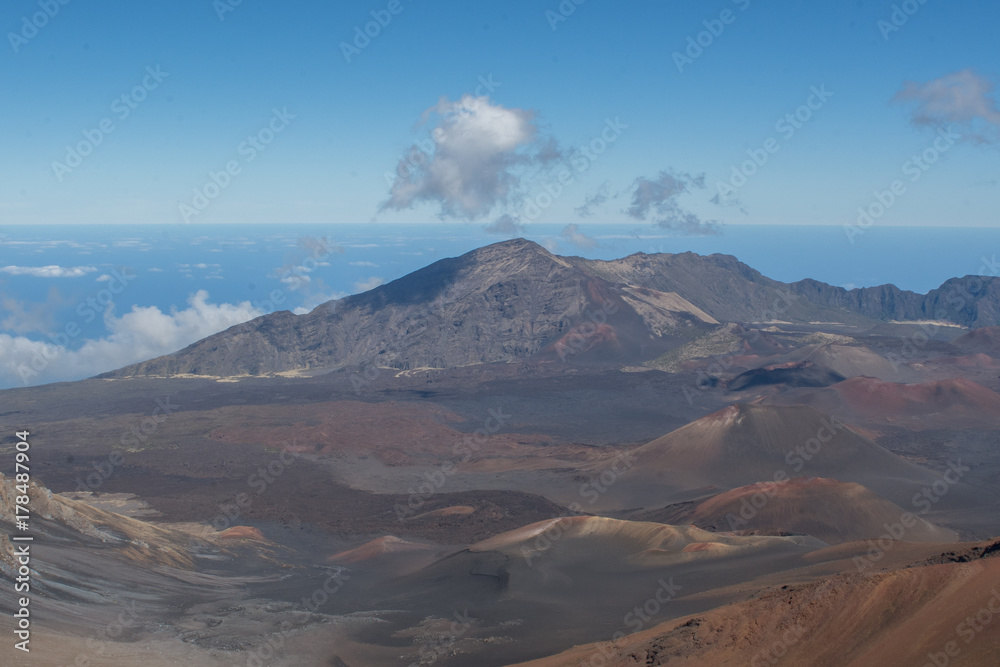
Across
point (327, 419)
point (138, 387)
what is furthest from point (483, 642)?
point (138, 387)

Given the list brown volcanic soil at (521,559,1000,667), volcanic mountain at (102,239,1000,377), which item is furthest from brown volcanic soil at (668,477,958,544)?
volcanic mountain at (102,239,1000,377)

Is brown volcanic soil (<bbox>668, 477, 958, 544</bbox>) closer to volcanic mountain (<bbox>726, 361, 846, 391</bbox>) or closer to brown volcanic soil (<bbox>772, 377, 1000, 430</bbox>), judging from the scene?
brown volcanic soil (<bbox>772, 377, 1000, 430</bbox>)

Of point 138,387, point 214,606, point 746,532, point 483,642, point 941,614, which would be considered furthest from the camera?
point 138,387

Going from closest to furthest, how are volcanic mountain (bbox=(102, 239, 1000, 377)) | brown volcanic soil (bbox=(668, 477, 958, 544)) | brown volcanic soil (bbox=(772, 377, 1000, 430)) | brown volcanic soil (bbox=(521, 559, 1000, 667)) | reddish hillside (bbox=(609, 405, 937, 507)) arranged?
brown volcanic soil (bbox=(521, 559, 1000, 667)) → brown volcanic soil (bbox=(668, 477, 958, 544)) → reddish hillside (bbox=(609, 405, 937, 507)) → brown volcanic soil (bbox=(772, 377, 1000, 430)) → volcanic mountain (bbox=(102, 239, 1000, 377))

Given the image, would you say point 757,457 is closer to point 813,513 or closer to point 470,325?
point 813,513

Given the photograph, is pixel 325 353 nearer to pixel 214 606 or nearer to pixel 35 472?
pixel 35 472

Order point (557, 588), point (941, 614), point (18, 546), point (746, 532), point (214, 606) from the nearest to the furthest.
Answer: point (941, 614) → point (18, 546) → point (214, 606) → point (557, 588) → point (746, 532)

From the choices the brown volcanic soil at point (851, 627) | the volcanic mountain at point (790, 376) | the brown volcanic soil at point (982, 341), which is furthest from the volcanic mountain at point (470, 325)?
the brown volcanic soil at point (851, 627)
